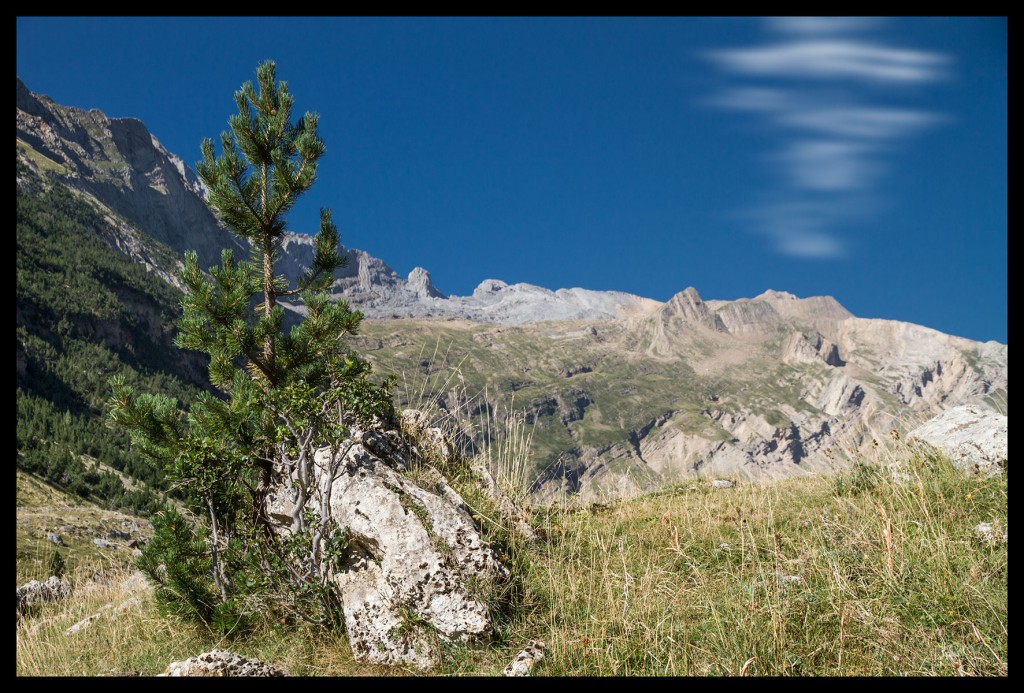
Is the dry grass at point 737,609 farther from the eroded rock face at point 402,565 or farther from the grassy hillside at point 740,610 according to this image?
the eroded rock face at point 402,565

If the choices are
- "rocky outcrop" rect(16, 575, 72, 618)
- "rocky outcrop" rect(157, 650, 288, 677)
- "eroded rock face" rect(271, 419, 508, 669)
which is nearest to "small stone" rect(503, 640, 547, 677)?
"eroded rock face" rect(271, 419, 508, 669)

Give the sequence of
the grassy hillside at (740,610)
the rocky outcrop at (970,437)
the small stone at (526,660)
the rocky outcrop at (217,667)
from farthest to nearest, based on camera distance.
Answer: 1. the rocky outcrop at (970,437)
2. the small stone at (526,660)
3. the grassy hillside at (740,610)
4. the rocky outcrop at (217,667)

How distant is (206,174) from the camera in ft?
27.7

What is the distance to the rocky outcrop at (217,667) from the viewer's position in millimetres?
4482

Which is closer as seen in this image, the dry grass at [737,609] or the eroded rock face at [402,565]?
the dry grass at [737,609]

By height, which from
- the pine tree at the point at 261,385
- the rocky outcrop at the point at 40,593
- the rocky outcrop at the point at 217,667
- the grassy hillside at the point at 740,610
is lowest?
the rocky outcrop at the point at 40,593

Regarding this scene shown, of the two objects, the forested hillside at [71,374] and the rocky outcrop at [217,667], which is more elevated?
the forested hillside at [71,374]

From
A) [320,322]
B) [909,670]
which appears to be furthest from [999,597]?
[320,322]

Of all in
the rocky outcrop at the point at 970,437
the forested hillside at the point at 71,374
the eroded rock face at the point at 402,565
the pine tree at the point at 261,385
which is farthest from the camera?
the forested hillside at the point at 71,374

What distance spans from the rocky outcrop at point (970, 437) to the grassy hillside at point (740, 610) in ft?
1.81

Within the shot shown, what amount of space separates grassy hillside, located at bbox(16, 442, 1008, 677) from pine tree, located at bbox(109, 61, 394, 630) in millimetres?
893

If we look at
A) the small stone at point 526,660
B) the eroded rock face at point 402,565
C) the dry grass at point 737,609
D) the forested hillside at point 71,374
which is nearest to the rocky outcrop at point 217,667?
the dry grass at point 737,609
